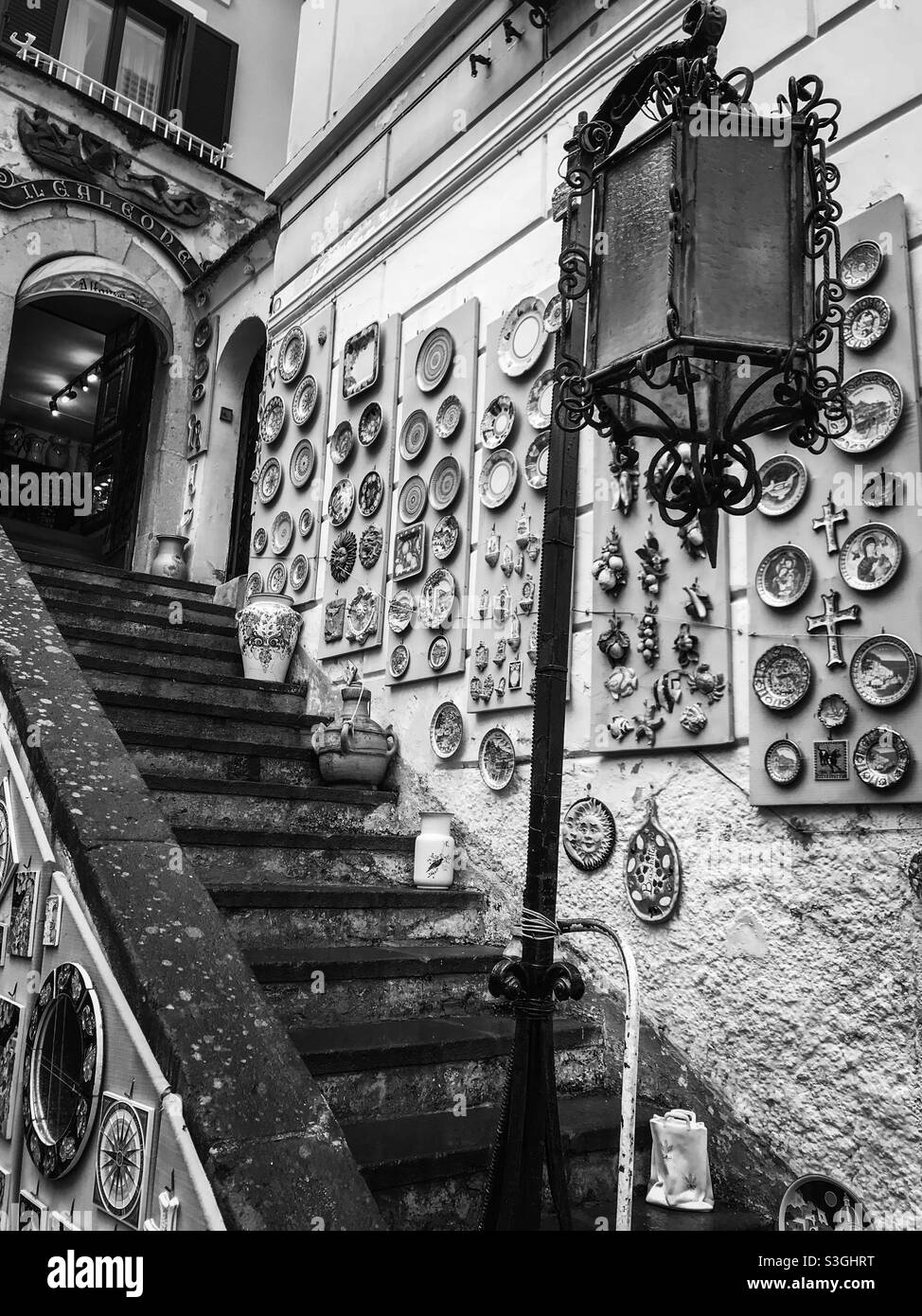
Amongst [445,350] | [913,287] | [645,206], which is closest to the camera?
[645,206]

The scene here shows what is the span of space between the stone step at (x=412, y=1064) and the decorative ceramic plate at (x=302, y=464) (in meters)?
3.60

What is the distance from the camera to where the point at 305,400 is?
5988 millimetres

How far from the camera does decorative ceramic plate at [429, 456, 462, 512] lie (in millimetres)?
4547

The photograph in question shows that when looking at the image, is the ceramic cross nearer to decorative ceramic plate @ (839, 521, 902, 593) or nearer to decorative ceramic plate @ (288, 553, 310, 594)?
decorative ceramic plate @ (839, 521, 902, 593)

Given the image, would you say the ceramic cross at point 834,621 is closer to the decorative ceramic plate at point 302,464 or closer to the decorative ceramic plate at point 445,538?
the decorative ceramic plate at point 445,538

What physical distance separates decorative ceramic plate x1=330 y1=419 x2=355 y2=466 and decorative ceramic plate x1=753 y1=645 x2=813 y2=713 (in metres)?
3.13

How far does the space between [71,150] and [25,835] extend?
7379 mm

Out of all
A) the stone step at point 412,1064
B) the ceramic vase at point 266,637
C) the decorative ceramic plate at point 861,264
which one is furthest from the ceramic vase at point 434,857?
the decorative ceramic plate at point 861,264

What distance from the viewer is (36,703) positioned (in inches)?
102

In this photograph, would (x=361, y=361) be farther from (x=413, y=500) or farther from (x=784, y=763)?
(x=784, y=763)

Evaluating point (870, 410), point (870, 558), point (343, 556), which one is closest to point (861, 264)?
point (870, 410)

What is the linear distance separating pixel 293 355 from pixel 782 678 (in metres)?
4.35
